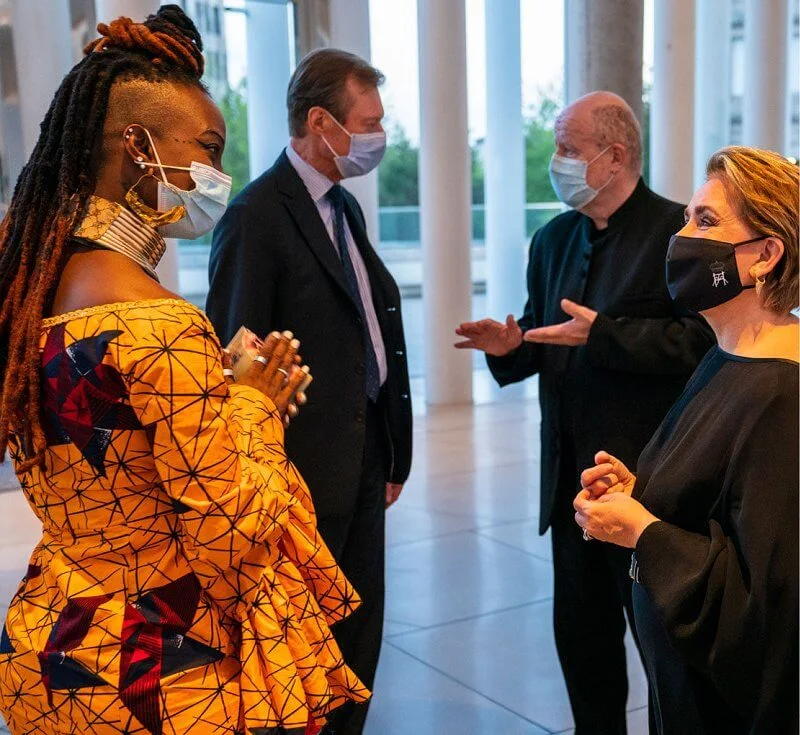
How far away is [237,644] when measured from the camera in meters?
2.13

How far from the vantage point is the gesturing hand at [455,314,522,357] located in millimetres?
3832

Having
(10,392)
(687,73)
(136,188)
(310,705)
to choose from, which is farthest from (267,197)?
(687,73)

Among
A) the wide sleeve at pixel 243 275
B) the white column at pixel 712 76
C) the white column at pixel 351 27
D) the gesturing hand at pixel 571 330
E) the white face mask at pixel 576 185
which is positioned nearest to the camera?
the wide sleeve at pixel 243 275

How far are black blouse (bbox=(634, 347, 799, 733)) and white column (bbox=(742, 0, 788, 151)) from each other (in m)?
10.1

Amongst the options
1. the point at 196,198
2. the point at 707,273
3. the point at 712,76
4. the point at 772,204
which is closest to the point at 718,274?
the point at 707,273

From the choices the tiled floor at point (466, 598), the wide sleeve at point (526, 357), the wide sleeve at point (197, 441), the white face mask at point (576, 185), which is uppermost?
the white face mask at point (576, 185)

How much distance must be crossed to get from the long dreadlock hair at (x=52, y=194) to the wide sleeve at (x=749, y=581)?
1.23 meters

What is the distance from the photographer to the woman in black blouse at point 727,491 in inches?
77.5

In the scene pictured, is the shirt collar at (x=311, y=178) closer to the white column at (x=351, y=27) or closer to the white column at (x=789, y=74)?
the white column at (x=351, y=27)

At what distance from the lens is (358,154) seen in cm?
370

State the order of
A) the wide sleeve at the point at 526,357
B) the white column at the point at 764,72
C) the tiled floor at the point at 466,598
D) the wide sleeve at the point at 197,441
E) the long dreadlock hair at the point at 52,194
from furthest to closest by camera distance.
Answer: the white column at the point at 764,72 < the tiled floor at the point at 466,598 < the wide sleeve at the point at 526,357 < the long dreadlock hair at the point at 52,194 < the wide sleeve at the point at 197,441

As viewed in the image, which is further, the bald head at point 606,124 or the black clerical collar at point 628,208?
the bald head at point 606,124

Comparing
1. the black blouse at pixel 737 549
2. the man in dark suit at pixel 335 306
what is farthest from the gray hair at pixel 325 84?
the black blouse at pixel 737 549

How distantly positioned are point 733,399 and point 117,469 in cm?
118
